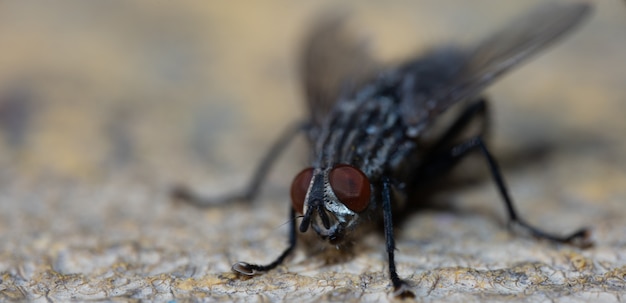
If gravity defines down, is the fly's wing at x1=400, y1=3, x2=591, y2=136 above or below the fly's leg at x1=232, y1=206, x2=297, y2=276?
above

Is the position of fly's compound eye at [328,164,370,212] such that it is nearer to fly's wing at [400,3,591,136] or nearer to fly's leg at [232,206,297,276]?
fly's leg at [232,206,297,276]

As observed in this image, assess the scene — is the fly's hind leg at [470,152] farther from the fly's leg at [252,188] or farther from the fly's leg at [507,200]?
the fly's leg at [252,188]

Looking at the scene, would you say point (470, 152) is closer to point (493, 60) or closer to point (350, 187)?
point (493, 60)

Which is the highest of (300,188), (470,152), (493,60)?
(493,60)

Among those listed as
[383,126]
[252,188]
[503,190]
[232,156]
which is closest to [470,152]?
[503,190]

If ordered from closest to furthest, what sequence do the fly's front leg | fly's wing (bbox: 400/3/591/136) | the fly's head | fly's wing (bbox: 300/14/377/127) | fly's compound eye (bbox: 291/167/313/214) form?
the fly's head, fly's compound eye (bbox: 291/167/313/214), the fly's front leg, fly's wing (bbox: 400/3/591/136), fly's wing (bbox: 300/14/377/127)

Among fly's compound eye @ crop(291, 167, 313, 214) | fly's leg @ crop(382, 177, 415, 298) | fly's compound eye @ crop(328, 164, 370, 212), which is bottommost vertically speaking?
fly's leg @ crop(382, 177, 415, 298)

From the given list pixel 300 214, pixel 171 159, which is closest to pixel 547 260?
pixel 300 214

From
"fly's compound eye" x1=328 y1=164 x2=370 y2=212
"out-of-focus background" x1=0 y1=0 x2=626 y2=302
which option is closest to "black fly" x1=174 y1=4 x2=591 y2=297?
"fly's compound eye" x1=328 y1=164 x2=370 y2=212

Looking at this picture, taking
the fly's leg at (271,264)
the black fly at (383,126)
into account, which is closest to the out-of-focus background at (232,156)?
the fly's leg at (271,264)
